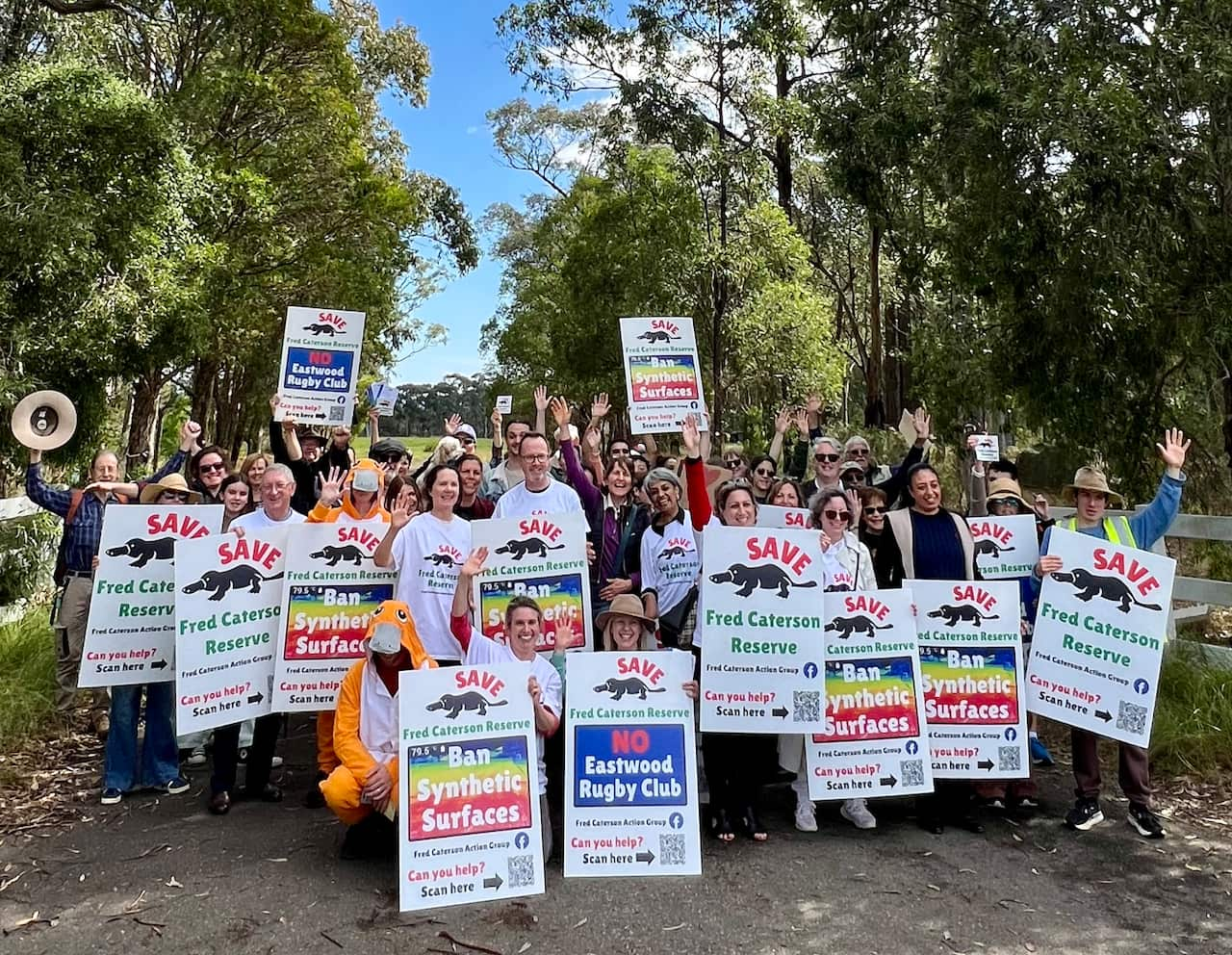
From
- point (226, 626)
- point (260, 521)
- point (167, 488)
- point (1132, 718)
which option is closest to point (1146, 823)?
point (1132, 718)

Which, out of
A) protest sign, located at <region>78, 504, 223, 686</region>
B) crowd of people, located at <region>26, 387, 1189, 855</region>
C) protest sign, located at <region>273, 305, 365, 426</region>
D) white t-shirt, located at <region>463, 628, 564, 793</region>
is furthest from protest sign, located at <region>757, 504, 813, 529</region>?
protest sign, located at <region>273, 305, 365, 426</region>

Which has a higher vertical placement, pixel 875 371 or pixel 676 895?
pixel 875 371

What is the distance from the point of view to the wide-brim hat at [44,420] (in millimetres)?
6875

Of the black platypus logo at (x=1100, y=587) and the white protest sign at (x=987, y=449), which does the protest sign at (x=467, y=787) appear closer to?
the black platypus logo at (x=1100, y=587)

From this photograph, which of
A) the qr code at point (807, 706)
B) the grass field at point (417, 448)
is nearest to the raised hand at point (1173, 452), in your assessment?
the qr code at point (807, 706)

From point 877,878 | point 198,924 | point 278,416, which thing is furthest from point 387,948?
point 278,416

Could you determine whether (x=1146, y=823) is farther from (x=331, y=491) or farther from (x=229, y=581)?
(x=229, y=581)

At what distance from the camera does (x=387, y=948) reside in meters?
4.04

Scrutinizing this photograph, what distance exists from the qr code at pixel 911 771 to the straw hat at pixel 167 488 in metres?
4.74

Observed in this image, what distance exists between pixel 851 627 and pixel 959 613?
68 cm

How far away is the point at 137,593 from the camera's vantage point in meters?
5.74

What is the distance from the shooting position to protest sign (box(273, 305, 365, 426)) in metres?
8.47

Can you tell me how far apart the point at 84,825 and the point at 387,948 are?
2.55 m

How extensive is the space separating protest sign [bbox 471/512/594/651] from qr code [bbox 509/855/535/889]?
144 centimetres
